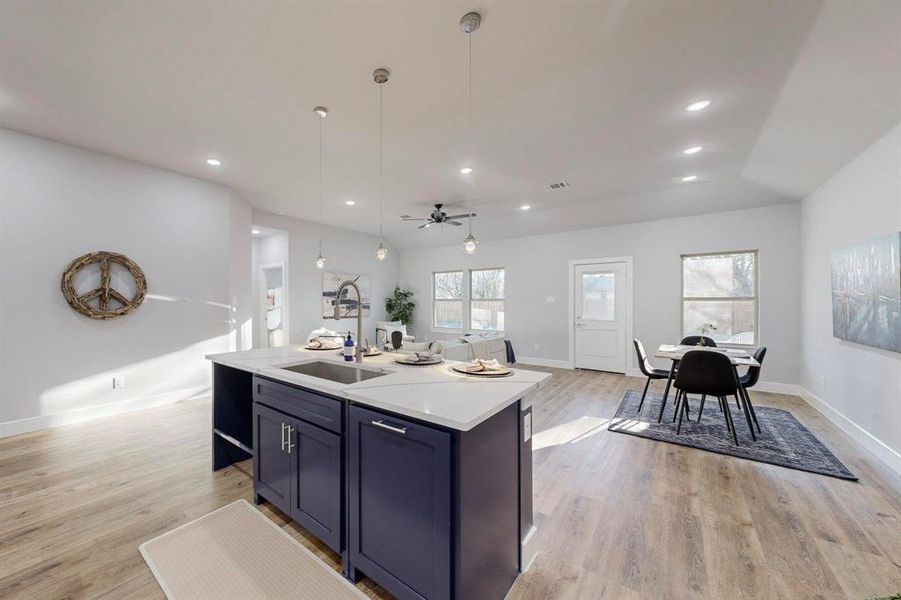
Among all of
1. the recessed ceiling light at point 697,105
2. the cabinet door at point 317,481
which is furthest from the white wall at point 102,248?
the recessed ceiling light at point 697,105

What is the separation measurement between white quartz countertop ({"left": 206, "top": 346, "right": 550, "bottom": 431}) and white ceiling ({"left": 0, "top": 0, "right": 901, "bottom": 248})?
2.01m

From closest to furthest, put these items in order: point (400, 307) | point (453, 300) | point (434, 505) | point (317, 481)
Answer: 1. point (434, 505)
2. point (317, 481)
3. point (453, 300)
4. point (400, 307)

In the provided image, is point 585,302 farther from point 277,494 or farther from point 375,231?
point 277,494

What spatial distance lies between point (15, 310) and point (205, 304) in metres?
1.58

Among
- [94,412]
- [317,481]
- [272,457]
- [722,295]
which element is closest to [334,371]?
[272,457]

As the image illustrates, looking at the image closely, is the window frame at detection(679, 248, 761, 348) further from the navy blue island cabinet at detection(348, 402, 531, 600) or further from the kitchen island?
the navy blue island cabinet at detection(348, 402, 531, 600)

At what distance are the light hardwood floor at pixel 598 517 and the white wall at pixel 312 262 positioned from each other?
3383mm

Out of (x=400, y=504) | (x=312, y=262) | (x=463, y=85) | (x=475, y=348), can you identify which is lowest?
(x=400, y=504)

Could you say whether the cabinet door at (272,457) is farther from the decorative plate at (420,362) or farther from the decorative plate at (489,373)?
the decorative plate at (489,373)

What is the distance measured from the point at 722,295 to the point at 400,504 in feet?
19.6

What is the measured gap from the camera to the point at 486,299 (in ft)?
25.3

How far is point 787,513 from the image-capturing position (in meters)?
2.16

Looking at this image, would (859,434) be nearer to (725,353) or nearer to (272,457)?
(725,353)

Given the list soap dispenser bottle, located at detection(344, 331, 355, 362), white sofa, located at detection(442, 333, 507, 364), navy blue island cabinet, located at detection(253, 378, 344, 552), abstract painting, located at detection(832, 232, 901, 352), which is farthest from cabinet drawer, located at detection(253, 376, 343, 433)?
abstract painting, located at detection(832, 232, 901, 352)
